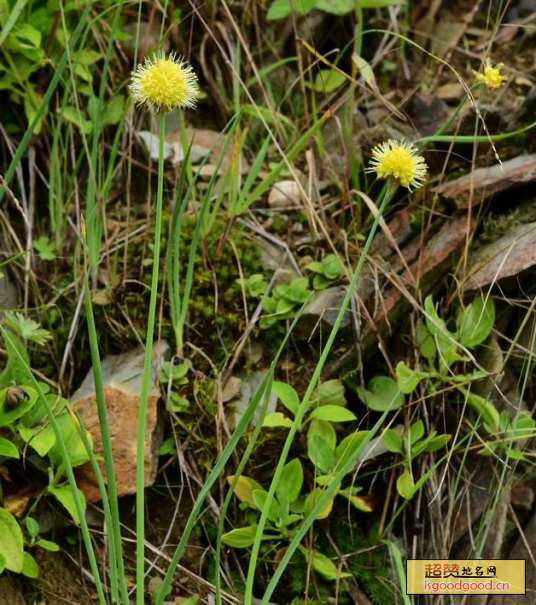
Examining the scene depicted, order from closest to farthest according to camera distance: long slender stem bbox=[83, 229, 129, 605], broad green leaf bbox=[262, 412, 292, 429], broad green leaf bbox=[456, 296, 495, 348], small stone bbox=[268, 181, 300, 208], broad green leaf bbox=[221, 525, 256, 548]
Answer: long slender stem bbox=[83, 229, 129, 605]
broad green leaf bbox=[221, 525, 256, 548]
broad green leaf bbox=[262, 412, 292, 429]
broad green leaf bbox=[456, 296, 495, 348]
small stone bbox=[268, 181, 300, 208]

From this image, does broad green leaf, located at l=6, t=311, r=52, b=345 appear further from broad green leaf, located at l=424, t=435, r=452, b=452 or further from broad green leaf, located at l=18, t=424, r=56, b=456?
broad green leaf, located at l=424, t=435, r=452, b=452

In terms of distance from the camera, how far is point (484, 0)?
8.52 ft

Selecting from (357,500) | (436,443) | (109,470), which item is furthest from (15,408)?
(436,443)

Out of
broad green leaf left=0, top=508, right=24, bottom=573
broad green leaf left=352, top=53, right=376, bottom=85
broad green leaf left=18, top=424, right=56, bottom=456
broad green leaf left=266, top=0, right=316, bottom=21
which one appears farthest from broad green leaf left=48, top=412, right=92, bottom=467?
broad green leaf left=266, top=0, right=316, bottom=21

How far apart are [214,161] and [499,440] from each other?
1.22m

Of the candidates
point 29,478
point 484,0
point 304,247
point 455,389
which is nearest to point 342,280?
point 304,247

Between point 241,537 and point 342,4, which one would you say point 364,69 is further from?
point 241,537

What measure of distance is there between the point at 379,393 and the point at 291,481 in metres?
0.34

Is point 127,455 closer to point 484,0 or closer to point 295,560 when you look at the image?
point 295,560

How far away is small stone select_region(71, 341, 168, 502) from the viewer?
1613 millimetres

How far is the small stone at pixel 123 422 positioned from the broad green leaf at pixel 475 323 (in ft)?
2.52

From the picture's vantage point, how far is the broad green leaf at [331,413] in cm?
158

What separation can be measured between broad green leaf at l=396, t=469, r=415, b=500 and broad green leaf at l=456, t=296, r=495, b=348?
0.37m

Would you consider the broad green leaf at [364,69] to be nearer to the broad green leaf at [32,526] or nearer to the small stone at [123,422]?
the small stone at [123,422]
